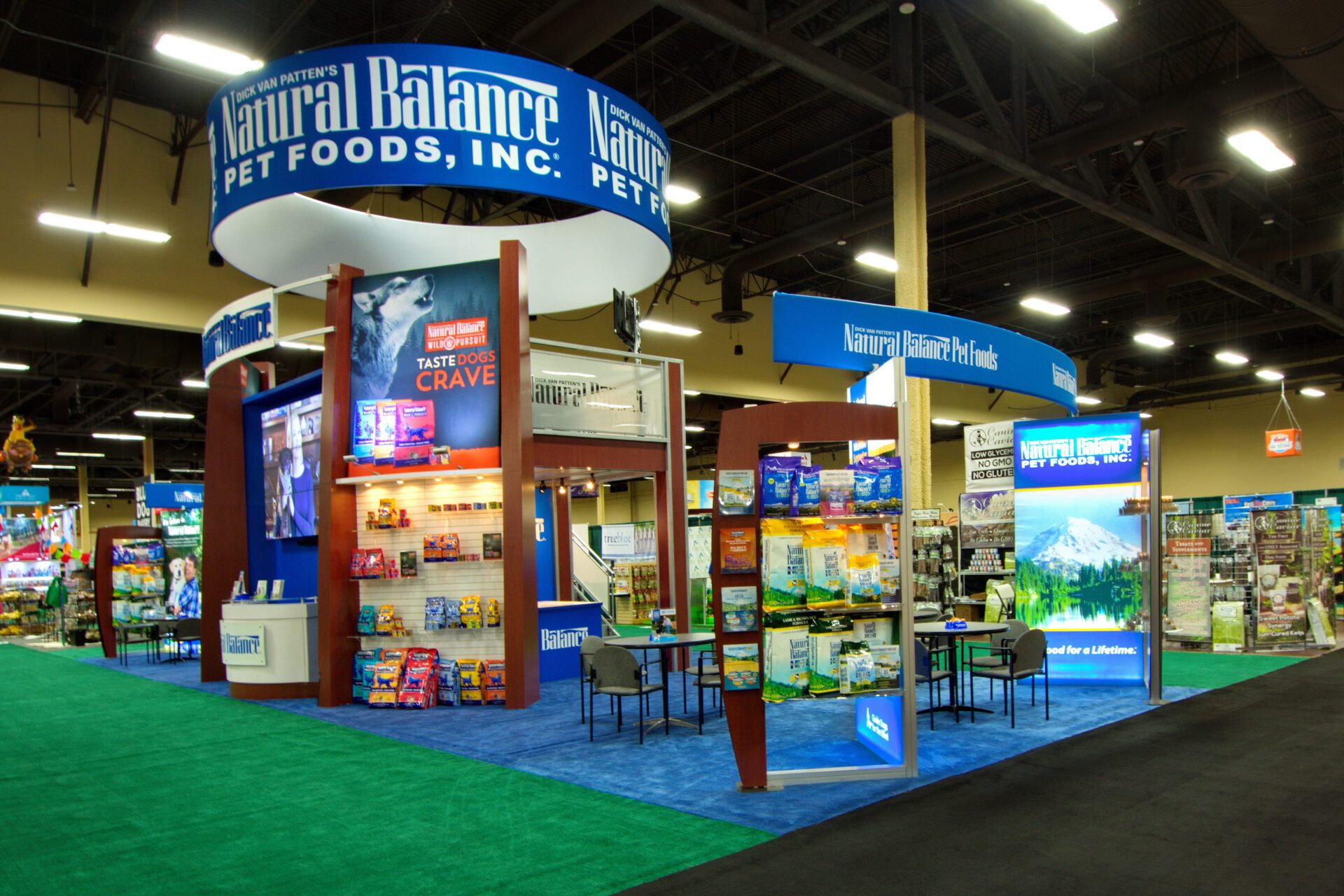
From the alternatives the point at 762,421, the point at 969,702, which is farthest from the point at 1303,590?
the point at 762,421

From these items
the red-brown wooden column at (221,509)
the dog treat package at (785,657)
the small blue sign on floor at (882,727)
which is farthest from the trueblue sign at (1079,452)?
the red-brown wooden column at (221,509)

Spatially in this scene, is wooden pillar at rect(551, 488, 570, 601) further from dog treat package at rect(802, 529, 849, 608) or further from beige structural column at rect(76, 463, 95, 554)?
beige structural column at rect(76, 463, 95, 554)

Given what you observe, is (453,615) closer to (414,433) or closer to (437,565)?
(437,565)

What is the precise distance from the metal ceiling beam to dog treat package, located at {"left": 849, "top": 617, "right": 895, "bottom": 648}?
18.8 ft

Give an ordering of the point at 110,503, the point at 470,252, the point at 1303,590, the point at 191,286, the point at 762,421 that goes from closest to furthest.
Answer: the point at 762,421
the point at 470,252
the point at 1303,590
the point at 191,286
the point at 110,503

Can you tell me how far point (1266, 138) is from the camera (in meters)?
8.46

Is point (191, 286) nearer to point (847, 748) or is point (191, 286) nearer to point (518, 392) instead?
point (518, 392)

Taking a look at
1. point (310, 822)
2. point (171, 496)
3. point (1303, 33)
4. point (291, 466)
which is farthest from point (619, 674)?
point (171, 496)

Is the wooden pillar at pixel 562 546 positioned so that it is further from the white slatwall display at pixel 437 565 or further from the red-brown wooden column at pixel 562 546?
the white slatwall display at pixel 437 565

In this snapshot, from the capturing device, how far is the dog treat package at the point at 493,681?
8.11m

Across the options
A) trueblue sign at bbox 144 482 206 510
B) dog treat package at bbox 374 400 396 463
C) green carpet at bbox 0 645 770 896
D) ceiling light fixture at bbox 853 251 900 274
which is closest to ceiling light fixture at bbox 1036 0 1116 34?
ceiling light fixture at bbox 853 251 900 274

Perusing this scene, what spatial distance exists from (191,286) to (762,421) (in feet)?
35.4

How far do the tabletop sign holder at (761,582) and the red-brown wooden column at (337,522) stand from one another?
15.6ft

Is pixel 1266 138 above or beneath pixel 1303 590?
above
